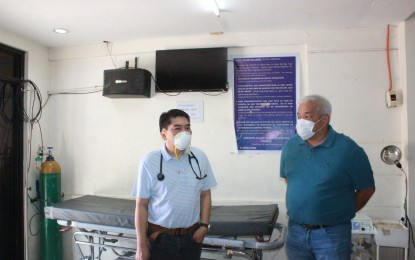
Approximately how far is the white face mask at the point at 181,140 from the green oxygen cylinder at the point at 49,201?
87.9 inches

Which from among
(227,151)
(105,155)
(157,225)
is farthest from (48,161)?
(157,225)

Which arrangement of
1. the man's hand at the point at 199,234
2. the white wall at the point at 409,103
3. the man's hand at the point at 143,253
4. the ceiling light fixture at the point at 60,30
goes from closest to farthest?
1. the man's hand at the point at 143,253
2. the man's hand at the point at 199,234
3. the white wall at the point at 409,103
4. the ceiling light fixture at the point at 60,30

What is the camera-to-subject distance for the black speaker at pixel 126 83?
324cm

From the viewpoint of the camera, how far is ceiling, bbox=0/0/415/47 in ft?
8.31

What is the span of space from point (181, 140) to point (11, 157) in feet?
8.05

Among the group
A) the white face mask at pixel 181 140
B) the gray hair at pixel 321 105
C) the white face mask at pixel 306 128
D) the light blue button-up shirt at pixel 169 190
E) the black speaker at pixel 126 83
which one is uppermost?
the black speaker at pixel 126 83

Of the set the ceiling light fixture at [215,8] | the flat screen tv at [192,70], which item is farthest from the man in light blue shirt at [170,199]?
the flat screen tv at [192,70]

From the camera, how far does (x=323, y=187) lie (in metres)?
1.83

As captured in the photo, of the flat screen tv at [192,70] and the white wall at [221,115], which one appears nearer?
the white wall at [221,115]

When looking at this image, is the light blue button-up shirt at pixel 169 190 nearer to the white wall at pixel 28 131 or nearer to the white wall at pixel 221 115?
the white wall at pixel 221 115

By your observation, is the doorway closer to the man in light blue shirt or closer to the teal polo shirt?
the man in light blue shirt

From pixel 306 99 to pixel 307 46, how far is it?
1.33 meters

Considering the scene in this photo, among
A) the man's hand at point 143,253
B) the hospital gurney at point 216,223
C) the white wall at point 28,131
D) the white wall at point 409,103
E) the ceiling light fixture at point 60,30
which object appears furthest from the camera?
the white wall at point 28,131

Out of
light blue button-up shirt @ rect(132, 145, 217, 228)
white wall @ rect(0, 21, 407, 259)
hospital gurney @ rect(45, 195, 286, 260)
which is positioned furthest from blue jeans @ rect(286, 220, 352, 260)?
white wall @ rect(0, 21, 407, 259)
